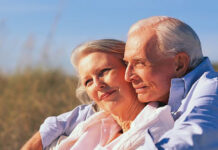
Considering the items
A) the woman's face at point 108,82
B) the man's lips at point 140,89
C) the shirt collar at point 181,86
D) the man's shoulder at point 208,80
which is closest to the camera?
the man's shoulder at point 208,80

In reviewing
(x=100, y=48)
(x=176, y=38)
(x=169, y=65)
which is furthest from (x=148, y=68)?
(x=100, y=48)

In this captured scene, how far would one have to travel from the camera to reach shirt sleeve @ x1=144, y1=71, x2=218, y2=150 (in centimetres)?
215

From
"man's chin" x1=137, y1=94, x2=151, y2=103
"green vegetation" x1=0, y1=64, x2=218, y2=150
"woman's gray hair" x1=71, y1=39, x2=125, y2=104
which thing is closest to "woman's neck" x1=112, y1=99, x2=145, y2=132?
"man's chin" x1=137, y1=94, x2=151, y2=103

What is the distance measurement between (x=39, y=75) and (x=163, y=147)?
6323 millimetres

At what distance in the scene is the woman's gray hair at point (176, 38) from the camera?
2559 millimetres

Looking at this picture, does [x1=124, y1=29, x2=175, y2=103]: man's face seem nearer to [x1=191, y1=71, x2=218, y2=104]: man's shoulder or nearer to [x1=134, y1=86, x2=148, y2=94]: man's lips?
[x1=134, y1=86, x2=148, y2=94]: man's lips

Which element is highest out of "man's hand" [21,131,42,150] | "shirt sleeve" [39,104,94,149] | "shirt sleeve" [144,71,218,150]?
"shirt sleeve" [144,71,218,150]

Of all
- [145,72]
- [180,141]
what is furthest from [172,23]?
[180,141]

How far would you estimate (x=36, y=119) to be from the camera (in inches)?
270

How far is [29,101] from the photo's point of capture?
721cm

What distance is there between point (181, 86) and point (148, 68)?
221 millimetres

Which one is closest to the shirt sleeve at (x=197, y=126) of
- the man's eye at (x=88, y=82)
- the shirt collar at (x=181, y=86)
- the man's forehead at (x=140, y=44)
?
the shirt collar at (x=181, y=86)

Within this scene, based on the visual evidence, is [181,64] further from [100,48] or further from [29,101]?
[29,101]

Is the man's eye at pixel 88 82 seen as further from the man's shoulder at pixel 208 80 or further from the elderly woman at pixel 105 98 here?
the man's shoulder at pixel 208 80
